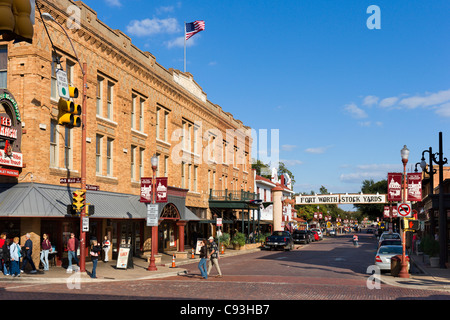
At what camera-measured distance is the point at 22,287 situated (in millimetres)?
18234

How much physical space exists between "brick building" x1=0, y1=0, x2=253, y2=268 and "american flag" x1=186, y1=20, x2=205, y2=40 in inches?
137

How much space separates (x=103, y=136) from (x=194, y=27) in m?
16.7

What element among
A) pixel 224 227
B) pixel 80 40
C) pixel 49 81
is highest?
pixel 80 40

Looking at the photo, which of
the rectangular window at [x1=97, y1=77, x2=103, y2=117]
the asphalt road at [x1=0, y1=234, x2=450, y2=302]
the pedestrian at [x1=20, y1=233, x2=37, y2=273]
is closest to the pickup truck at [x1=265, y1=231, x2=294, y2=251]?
the asphalt road at [x1=0, y1=234, x2=450, y2=302]

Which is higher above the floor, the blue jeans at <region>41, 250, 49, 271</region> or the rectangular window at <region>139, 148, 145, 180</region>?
the rectangular window at <region>139, 148, 145, 180</region>

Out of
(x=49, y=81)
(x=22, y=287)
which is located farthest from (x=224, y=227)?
(x=22, y=287)

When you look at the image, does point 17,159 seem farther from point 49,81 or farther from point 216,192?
point 216,192

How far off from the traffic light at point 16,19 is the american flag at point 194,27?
37009 millimetres

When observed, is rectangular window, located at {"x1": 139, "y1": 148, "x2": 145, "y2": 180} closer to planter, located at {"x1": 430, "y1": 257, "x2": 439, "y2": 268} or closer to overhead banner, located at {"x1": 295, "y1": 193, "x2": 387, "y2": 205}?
planter, located at {"x1": 430, "y1": 257, "x2": 439, "y2": 268}

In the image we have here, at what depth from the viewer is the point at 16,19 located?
6.49 metres

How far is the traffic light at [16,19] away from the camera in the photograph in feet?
20.3

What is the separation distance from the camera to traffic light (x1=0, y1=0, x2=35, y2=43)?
6199 mm

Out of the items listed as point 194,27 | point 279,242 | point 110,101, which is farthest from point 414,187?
point 194,27
